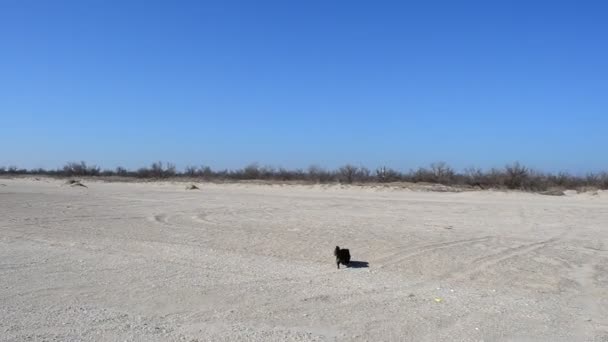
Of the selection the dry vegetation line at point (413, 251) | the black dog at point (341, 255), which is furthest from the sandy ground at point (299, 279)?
the black dog at point (341, 255)

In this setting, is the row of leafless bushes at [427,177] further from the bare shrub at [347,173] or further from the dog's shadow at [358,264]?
the dog's shadow at [358,264]

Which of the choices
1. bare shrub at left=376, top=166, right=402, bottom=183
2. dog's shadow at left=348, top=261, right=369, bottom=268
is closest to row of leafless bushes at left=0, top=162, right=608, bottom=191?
bare shrub at left=376, top=166, right=402, bottom=183

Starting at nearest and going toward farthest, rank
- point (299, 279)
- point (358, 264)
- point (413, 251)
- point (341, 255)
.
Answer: point (299, 279)
point (341, 255)
point (358, 264)
point (413, 251)

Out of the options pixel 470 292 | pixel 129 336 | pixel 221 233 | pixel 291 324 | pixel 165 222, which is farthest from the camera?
pixel 165 222

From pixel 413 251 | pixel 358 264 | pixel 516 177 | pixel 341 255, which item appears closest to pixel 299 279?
pixel 341 255

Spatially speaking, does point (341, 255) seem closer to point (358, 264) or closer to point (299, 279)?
point (358, 264)

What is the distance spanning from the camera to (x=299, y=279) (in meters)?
8.52

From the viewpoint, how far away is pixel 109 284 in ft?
26.1

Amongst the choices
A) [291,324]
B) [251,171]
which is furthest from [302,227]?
[251,171]

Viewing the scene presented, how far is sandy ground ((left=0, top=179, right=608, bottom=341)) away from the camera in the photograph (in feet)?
20.1

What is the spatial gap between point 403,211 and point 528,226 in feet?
15.6

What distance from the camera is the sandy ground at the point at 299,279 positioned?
6.13m

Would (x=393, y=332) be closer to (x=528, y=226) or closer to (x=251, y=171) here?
(x=528, y=226)

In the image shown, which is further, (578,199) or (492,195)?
(492,195)
